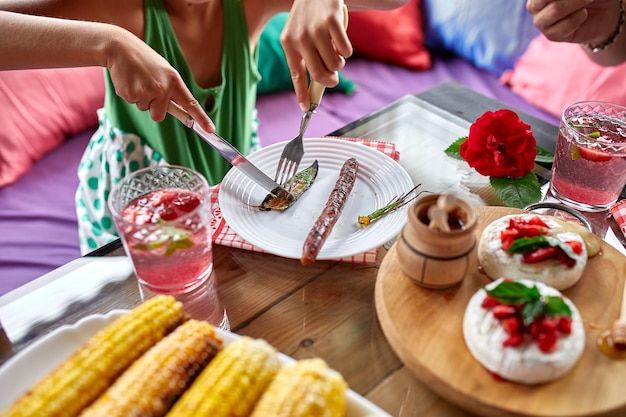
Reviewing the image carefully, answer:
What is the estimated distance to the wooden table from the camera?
75cm

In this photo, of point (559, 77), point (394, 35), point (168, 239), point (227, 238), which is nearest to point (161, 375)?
point (168, 239)

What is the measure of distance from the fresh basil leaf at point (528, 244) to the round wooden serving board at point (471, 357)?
0.06 meters

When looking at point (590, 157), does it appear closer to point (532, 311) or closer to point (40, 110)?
point (532, 311)

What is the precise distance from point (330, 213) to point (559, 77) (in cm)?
157

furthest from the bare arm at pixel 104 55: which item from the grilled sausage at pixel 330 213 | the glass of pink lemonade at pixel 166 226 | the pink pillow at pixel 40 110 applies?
the pink pillow at pixel 40 110

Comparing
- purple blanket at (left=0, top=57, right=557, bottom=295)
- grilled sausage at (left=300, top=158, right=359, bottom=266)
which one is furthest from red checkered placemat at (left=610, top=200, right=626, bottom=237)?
purple blanket at (left=0, top=57, right=557, bottom=295)

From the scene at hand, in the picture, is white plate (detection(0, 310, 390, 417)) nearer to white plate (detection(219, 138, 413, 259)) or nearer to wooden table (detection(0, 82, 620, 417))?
wooden table (detection(0, 82, 620, 417))

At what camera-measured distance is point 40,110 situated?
1.92m

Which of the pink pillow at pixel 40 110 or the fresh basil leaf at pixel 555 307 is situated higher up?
the fresh basil leaf at pixel 555 307

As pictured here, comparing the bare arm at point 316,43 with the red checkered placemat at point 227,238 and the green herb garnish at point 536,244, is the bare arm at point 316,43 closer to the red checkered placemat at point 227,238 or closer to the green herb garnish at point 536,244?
the red checkered placemat at point 227,238

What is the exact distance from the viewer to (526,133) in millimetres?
1074

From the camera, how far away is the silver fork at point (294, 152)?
42.5 inches

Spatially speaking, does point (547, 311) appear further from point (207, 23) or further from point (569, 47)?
point (569, 47)

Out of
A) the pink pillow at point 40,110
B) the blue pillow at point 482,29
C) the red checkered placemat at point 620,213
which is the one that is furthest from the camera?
the blue pillow at point 482,29
